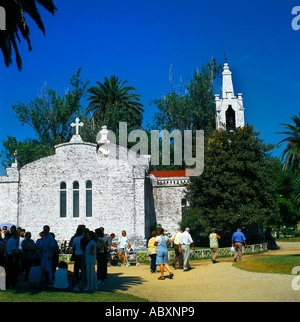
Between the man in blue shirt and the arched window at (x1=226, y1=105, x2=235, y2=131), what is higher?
the arched window at (x1=226, y1=105, x2=235, y2=131)

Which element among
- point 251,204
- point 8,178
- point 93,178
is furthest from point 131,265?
point 8,178

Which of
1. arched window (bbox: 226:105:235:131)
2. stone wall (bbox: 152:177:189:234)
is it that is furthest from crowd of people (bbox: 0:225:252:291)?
arched window (bbox: 226:105:235:131)

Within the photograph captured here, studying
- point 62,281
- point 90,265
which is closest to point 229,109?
point 90,265

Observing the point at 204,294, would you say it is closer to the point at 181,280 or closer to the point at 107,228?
the point at 181,280

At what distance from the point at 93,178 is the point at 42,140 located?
92.4 feet

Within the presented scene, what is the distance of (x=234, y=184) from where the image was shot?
94.9ft

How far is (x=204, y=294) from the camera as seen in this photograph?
1225 centimetres

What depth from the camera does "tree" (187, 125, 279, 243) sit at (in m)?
28.4

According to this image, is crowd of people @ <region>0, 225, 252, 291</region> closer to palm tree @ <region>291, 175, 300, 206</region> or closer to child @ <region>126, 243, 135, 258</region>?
palm tree @ <region>291, 175, 300, 206</region>

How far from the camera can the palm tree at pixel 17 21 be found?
1506 cm

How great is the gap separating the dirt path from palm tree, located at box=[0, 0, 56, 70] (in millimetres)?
9773

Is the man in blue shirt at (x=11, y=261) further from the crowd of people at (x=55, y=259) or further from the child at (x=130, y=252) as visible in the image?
the child at (x=130, y=252)

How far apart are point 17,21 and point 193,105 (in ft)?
134
